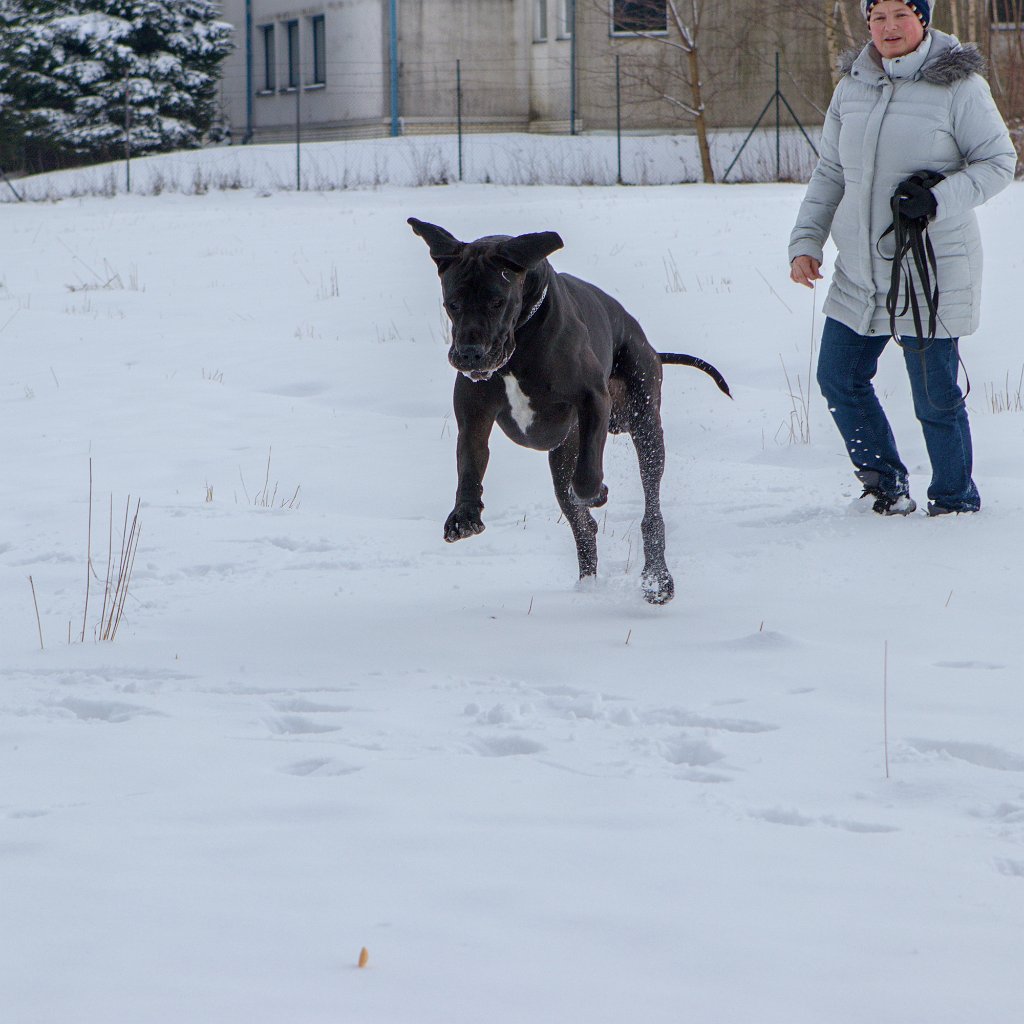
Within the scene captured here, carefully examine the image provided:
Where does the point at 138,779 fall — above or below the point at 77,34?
below

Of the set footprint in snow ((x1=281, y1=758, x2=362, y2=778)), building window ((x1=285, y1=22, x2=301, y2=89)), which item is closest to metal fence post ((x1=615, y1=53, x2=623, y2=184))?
building window ((x1=285, y1=22, x2=301, y2=89))

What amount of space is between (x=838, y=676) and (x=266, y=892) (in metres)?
1.84

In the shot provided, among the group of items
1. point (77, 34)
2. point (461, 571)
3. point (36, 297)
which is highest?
point (77, 34)

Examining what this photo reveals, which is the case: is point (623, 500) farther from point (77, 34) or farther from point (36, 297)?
point (77, 34)

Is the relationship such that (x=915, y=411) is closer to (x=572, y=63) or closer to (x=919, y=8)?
(x=919, y=8)

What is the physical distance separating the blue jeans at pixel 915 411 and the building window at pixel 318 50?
26414mm

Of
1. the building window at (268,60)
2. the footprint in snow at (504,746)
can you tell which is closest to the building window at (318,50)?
the building window at (268,60)

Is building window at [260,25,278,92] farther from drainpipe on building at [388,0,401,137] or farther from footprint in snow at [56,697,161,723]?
footprint in snow at [56,697,161,723]

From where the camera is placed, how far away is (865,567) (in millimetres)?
4656

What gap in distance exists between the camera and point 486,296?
12.3 ft

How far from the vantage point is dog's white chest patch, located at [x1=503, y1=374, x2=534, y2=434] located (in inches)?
158

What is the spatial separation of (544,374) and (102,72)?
87.5 ft

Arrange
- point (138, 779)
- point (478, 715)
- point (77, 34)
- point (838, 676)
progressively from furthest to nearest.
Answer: point (77, 34) < point (838, 676) < point (478, 715) < point (138, 779)

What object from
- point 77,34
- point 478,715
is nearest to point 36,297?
point 478,715
